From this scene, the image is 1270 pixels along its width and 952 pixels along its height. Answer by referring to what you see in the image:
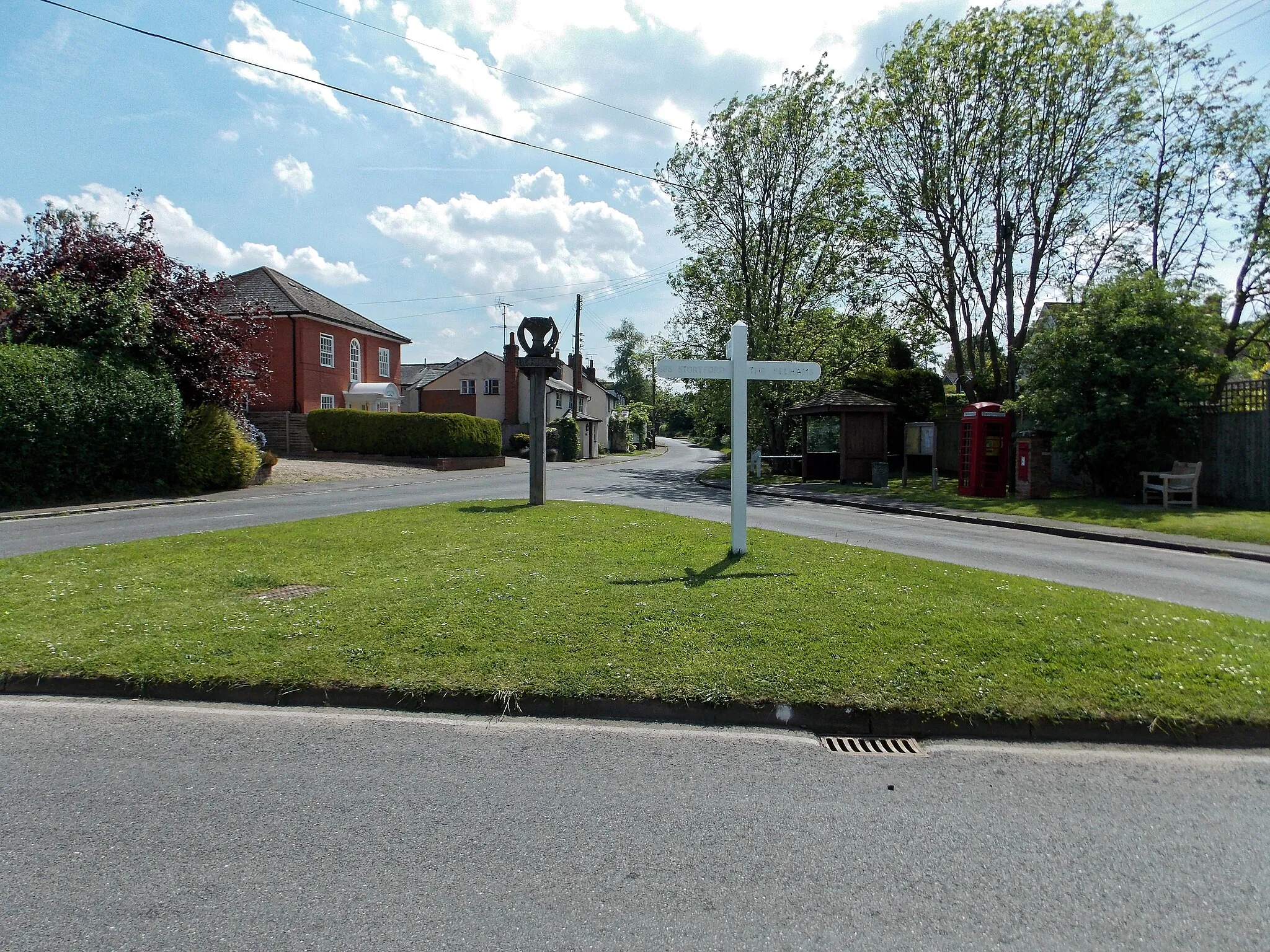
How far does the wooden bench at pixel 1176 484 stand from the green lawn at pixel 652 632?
452 inches

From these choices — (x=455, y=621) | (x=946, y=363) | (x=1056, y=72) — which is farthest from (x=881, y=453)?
(x=946, y=363)

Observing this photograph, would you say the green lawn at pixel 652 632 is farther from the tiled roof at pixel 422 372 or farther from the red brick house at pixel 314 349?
the tiled roof at pixel 422 372

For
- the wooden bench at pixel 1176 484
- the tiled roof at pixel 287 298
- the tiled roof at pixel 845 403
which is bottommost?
the wooden bench at pixel 1176 484

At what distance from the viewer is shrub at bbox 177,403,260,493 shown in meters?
20.5

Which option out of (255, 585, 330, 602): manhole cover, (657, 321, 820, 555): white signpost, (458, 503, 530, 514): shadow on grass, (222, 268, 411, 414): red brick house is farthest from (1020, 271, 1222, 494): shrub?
(222, 268, 411, 414): red brick house

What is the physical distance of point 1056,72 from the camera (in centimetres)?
2312

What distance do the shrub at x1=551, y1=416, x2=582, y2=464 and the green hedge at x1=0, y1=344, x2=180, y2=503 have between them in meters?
31.4

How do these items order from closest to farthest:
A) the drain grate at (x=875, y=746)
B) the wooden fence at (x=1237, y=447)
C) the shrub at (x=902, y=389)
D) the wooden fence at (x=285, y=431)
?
the drain grate at (x=875, y=746) → the wooden fence at (x=1237, y=447) → the shrub at (x=902, y=389) → the wooden fence at (x=285, y=431)

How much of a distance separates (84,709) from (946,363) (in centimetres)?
5867

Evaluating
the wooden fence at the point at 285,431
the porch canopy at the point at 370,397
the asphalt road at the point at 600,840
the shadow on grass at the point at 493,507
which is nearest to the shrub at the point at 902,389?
the shadow on grass at the point at 493,507

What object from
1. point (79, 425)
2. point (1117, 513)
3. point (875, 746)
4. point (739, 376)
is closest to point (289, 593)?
point (739, 376)

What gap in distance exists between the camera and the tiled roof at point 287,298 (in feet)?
120

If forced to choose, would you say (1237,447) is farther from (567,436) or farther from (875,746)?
(567,436)

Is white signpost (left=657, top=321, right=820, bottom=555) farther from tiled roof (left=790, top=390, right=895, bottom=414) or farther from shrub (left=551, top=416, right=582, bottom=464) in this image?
shrub (left=551, top=416, right=582, bottom=464)
